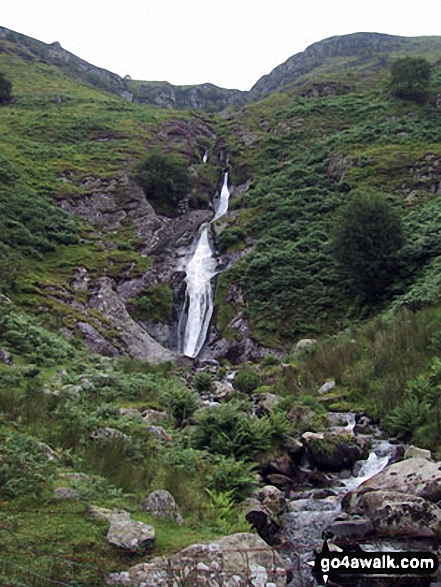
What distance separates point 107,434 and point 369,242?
2368 cm

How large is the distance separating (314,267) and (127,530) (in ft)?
107

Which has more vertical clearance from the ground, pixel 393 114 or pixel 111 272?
pixel 393 114

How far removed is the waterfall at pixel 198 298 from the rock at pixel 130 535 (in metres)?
27.8

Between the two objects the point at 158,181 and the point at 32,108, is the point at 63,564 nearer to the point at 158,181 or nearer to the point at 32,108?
the point at 158,181

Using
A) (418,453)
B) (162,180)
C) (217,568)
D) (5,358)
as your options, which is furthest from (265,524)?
(162,180)

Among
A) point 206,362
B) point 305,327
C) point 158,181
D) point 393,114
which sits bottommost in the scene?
point 206,362

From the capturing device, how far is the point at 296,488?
980 centimetres

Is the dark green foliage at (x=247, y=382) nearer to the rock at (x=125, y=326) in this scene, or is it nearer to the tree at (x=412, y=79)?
the rock at (x=125, y=326)

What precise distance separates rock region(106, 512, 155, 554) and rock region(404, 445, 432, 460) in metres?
6.30

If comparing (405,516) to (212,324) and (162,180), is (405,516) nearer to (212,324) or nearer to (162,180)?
(212,324)

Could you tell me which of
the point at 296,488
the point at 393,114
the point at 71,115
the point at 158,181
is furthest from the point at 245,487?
the point at 71,115

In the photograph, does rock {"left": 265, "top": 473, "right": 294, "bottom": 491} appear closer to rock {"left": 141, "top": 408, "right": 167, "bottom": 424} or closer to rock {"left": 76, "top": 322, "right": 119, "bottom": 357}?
rock {"left": 141, "top": 408, "right": 167, "bottom": 424}

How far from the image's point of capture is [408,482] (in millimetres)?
8125

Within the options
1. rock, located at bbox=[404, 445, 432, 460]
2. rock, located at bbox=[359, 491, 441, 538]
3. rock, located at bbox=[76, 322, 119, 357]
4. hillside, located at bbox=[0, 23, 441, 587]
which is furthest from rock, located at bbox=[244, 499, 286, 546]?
rock, located at bbox=[76, 322, 119, 357]
